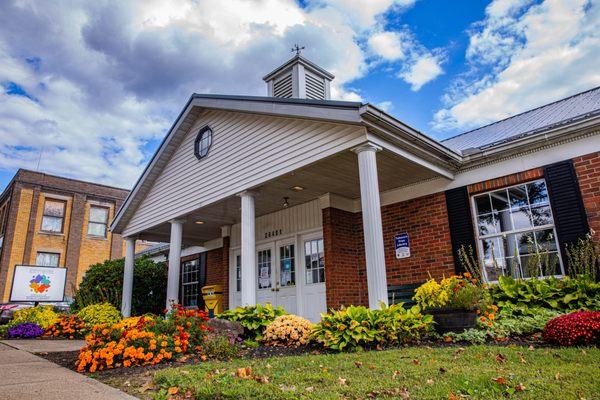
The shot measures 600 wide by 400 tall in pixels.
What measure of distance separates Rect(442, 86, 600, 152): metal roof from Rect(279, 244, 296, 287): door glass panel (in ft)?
15.5

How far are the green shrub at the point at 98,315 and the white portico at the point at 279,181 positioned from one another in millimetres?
1516

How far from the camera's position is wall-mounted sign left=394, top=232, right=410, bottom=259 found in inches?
338

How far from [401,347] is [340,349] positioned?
0.77 meters

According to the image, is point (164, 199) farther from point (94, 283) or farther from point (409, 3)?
point (409, 3)

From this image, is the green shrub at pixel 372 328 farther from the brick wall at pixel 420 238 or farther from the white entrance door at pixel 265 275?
the white entrance door at pixel 265 275

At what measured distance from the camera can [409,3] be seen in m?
8.95

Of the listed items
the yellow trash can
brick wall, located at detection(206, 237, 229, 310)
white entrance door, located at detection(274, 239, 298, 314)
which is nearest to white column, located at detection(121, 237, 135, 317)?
the yellow trash can

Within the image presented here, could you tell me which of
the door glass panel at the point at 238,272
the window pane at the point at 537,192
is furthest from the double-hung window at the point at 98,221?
the window pane at the point at 537,192

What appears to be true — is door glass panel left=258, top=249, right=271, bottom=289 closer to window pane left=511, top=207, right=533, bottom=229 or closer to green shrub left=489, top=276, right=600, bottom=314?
green shrub left=489, top=276, right=600, bottom=314

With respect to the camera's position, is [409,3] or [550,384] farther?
[409,3]

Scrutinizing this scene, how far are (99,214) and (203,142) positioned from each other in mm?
17156

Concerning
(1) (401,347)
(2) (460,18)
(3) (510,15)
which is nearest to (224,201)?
(1) (401,347)

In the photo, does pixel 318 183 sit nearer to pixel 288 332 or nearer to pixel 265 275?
pixel 288 332

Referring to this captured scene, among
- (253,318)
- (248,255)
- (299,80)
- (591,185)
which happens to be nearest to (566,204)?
(591,185)
